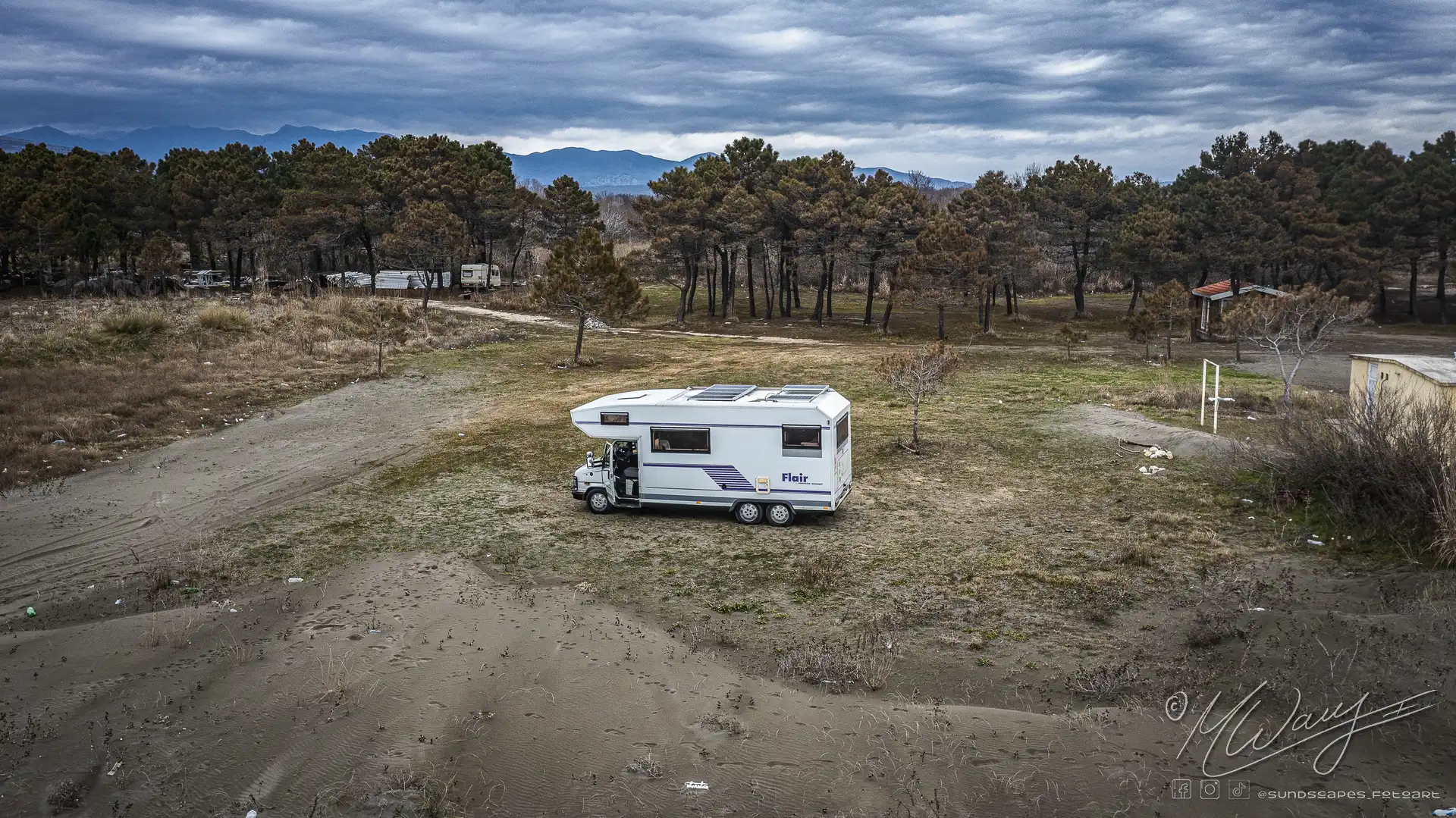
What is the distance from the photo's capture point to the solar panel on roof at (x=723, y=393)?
19656 millimetres

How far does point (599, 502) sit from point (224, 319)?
32.0 m

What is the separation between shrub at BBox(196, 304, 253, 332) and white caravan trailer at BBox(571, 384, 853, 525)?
31.1m

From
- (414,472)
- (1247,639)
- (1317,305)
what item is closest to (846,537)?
(1247,639)

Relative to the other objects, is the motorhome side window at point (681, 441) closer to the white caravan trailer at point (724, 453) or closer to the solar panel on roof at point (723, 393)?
the white caravan trailer at point (724, 453)

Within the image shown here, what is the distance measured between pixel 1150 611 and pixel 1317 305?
31.9 m

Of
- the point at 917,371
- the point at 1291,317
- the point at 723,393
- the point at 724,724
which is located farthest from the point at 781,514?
the point at 1291,317

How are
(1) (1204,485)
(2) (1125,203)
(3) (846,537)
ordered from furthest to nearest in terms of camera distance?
(2) (1125,203) < (1) (1204,485) < (3) (846,537)

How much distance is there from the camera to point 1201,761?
9.50 m

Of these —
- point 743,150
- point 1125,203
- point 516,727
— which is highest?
point 743,150

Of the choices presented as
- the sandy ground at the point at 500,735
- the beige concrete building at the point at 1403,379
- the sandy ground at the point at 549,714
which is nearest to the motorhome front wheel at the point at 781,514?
the sandy ground at the point at 549,714

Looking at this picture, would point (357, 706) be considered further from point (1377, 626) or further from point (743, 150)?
point (743, 150)

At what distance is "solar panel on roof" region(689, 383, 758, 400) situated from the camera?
19656 mm

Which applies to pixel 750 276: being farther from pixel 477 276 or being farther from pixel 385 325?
pixel 385 325

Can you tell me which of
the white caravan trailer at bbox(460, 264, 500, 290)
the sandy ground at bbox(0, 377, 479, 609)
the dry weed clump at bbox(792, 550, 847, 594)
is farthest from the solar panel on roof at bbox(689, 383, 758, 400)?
the white caravan trailer at bbox(460, 264, 500, 290)
